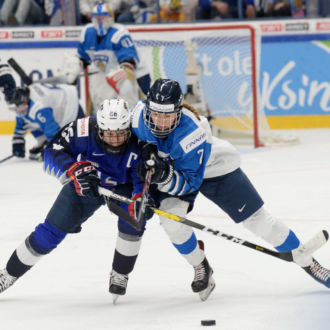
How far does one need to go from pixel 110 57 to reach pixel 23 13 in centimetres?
122

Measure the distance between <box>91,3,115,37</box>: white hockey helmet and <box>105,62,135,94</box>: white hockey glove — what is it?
0.32 meters

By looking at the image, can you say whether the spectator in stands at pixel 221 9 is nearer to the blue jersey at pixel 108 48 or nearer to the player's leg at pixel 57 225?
the blue jersey at pixel 108 48

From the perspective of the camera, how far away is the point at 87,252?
172 inches

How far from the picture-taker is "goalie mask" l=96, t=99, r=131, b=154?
3336mm

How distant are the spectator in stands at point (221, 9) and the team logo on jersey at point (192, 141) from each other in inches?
183

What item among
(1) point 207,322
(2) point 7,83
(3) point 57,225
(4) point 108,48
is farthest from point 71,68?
(1) point 207,322

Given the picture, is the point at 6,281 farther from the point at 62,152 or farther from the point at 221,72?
the point at 221,72

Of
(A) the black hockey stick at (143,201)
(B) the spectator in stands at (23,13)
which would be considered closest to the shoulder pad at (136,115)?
(A) the black hockey stick at (143,201)

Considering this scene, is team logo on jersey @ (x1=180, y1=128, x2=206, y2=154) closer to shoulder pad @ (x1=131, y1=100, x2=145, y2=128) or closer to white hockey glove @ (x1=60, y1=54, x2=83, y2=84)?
shoulder pad @ (x1=131, y1=100, x2=145, y2=128)

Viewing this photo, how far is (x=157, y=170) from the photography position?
324 centimetres

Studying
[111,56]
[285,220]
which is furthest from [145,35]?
[285,220]

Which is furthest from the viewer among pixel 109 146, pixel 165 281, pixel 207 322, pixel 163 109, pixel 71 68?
pixel 71 68

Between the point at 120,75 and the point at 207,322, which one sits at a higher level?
the point at 120,75

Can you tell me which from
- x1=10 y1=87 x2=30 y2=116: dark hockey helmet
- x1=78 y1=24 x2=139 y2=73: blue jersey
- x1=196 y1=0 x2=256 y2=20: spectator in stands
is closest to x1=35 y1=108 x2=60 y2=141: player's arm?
x1=10 y1=87 x2=30 y2=116: dark hockey helmet
